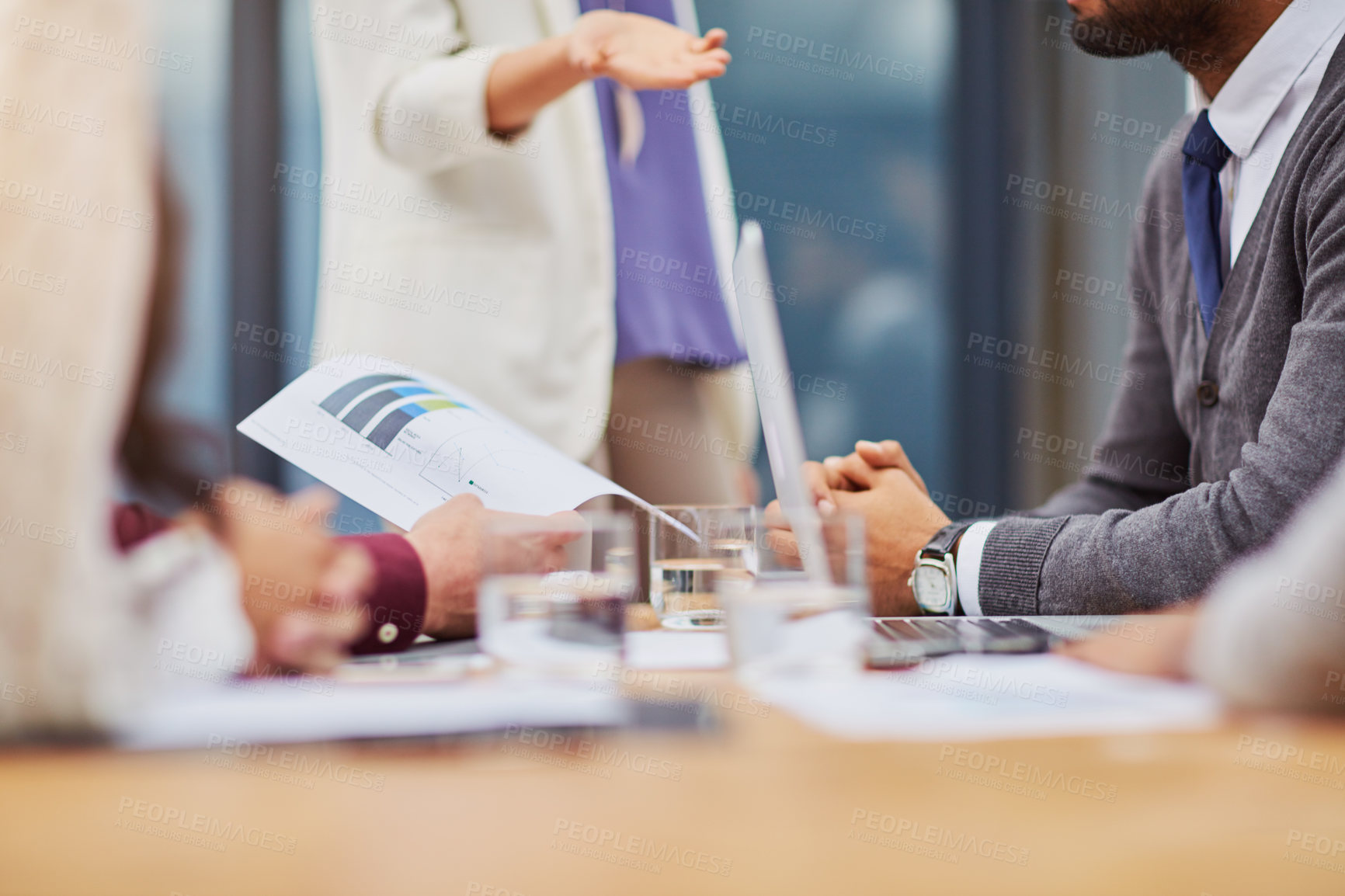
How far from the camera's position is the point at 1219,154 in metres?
1.10

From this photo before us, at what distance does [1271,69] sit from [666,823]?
1093 mm

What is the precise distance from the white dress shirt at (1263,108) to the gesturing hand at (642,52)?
54cm

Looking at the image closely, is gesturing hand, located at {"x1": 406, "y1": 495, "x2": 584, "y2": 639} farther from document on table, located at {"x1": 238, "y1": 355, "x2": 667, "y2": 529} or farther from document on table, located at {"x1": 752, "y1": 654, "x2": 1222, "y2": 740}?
document on table, located at {"x1": 752, "y1": 654, "x2": 1222, "y2": 740}

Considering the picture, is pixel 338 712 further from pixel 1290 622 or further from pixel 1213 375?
pixel 1213 375

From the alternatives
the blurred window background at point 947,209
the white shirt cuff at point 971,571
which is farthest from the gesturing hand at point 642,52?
the blurred window background at point 947,209

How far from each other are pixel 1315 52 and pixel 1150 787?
996 millimetres

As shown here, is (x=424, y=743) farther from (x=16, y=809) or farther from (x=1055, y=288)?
(x=1055, y=288)

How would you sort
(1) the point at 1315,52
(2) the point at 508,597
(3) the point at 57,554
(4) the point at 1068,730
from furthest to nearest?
(1) the point at 1315,52
(2) the point at 508,597
(4) the point at 1068,730
(3) the point at 57,554

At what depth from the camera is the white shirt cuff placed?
0.98 meters

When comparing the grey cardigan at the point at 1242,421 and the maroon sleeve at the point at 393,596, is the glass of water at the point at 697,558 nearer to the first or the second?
the maroon sleeve at the point at 393,596

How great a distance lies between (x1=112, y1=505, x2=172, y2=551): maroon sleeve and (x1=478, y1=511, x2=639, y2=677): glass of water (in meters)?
0.26

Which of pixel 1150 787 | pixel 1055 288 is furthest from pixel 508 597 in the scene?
pixel 1055 288

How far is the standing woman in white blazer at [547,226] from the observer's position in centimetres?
117

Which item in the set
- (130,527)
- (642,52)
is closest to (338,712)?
(130,527)
